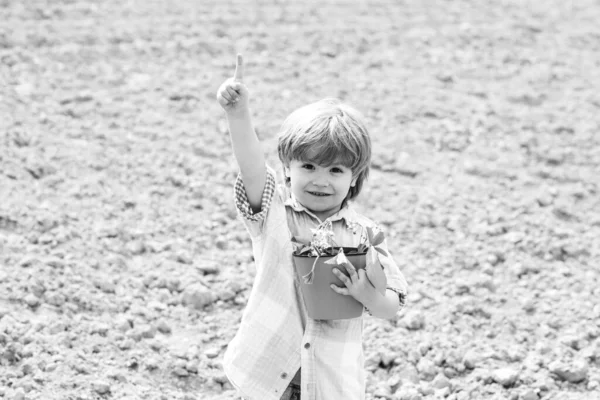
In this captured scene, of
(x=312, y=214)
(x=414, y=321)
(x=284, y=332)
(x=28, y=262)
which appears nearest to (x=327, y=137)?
(x=312, y=214)

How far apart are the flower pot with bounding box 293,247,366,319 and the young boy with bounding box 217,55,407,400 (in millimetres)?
68

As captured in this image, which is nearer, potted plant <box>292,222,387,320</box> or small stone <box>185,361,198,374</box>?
potted plant <box>292,222,387,320</box>

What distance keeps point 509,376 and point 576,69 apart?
394 cm

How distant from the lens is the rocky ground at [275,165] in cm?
337

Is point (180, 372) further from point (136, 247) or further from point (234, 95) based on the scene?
point (234, 95)

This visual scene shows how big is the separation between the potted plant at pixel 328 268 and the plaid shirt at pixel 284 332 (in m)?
0.08

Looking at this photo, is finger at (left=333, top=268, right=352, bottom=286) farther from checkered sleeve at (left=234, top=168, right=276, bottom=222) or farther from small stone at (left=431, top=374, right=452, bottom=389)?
small stone at (left=431, top=374, right=452, bottom=389)

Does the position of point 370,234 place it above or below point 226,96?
below

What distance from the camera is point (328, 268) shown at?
2.20 m

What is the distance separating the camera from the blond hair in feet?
7.50

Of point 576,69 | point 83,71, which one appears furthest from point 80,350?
point 576,69

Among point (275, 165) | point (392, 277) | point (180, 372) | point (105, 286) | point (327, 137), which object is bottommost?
point (180, 372)

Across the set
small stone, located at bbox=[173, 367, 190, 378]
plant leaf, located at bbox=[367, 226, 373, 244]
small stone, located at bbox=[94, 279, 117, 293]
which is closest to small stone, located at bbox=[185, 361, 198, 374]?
small stone, located at bbox=[173, 367, 190, 378]

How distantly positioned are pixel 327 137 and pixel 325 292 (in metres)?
0.39
